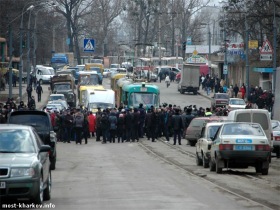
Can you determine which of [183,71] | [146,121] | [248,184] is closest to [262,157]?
[248,184]

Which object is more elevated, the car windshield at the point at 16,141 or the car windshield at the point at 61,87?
the car windshield at the point at 16,141

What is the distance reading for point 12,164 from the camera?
15.6 m

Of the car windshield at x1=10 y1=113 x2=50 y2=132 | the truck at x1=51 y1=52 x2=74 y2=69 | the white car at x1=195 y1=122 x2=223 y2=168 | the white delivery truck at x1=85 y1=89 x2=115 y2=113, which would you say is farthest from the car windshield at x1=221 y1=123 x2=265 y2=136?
the truck at x1=51 y1=52 x2=74 y2=69

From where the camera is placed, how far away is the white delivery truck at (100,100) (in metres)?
55.0

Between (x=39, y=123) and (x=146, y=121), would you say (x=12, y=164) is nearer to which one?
(x=39, y=123)

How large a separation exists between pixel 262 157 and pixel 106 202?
898 cm

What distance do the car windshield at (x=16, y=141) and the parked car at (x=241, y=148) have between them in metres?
8.87

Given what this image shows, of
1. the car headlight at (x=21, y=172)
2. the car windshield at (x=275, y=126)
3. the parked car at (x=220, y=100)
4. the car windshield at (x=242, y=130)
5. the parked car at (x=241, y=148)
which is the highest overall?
the car headlight at (x=21, y=172)

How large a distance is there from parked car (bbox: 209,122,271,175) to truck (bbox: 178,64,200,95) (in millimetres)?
62330

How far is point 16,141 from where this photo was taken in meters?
17.0

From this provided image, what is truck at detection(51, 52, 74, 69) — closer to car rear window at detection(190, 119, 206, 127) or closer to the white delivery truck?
the white delivery truck

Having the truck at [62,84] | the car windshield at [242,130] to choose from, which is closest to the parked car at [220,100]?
the truck at [62,84]

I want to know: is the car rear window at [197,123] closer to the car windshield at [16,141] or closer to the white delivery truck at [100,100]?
the white delivery truck at [100,100]

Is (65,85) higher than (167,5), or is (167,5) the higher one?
(167,5)
